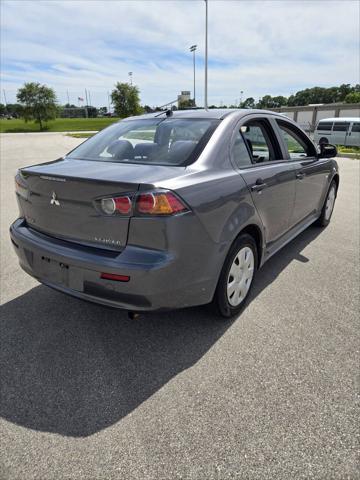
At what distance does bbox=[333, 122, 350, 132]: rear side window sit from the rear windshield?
61.5ft

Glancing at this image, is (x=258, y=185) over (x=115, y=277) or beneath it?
over

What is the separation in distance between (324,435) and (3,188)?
8.37m

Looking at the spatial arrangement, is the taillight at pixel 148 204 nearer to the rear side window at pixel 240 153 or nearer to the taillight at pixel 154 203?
the taillight at pixel 154 203

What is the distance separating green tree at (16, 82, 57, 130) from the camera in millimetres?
60875

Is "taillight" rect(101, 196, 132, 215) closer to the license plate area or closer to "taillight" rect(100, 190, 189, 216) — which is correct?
"taillight" rect(100, 190, 189, 216)

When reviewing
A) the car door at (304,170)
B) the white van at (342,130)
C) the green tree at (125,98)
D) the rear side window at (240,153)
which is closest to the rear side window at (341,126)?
the white van at (342,130)

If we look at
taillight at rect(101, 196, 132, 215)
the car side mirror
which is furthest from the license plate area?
the car side mirror

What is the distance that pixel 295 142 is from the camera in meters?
4.05

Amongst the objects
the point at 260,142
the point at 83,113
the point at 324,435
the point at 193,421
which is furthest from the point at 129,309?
the point at 83,113

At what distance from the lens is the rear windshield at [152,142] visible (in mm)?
2537

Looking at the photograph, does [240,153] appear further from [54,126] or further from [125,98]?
[54,126]

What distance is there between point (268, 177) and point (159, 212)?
4.55ft

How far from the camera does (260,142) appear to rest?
130 inches

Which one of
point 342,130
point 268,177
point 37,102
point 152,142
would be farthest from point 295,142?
point 37,102
